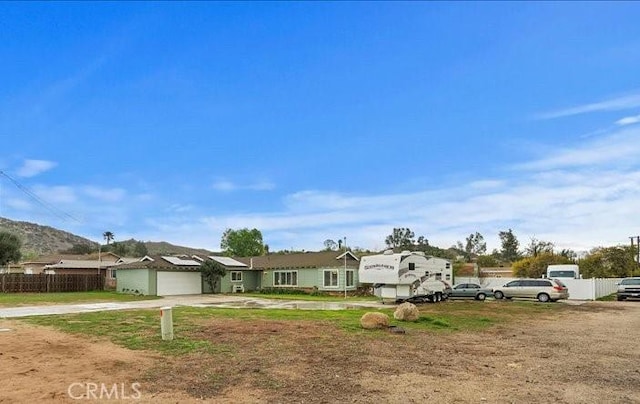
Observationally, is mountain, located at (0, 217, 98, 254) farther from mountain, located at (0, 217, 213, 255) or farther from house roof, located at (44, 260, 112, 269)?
house roof, located at (44, 260, 112, 269)

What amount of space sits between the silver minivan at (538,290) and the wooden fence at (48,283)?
3343 cm

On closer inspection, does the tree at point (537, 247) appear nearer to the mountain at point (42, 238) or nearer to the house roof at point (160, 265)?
the house roof at point (160, 265)

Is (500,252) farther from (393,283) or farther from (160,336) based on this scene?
(160,336)

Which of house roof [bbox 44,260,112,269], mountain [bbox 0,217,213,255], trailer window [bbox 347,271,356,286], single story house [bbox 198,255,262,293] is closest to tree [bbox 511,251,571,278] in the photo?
trailer window [bbox 347,271,356,286]

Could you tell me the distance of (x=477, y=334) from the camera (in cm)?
1370

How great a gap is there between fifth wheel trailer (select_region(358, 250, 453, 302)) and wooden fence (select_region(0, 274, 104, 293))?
26.4 m

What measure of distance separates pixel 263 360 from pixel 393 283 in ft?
59.5

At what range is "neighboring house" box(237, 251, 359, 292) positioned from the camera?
36.9 metres

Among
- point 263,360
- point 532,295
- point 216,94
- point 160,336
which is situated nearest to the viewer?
point 263,360

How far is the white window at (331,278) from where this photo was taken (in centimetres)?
3694

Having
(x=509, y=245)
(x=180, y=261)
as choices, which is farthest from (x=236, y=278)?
(x=509, y=245)

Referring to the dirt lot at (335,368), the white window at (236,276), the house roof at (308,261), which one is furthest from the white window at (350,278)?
the dirt lot at (335,368)

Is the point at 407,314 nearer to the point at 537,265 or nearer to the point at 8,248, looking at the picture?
the point at 537,265

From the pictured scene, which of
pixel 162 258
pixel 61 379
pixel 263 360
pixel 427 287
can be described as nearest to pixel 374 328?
pixel 263 360
